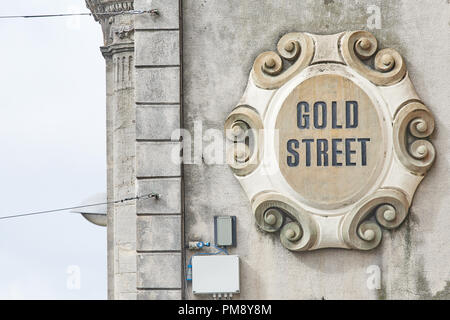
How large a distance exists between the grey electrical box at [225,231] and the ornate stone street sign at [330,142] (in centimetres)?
35

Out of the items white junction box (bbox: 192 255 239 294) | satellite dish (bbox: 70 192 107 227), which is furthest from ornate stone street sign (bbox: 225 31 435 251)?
satellite dish (bbox: 70 192 107 227)

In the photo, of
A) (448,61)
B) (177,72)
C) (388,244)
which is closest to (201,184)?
(177,72)

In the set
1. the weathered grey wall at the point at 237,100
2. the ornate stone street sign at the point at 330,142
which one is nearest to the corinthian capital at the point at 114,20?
the weathered grey wall at the point at 237,100

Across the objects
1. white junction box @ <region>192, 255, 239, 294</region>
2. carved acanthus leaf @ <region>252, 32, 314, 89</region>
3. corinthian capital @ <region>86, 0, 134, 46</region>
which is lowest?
white junction box @ <region>192, 255, 239, 294</region>

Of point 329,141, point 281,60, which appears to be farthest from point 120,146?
point 329,141

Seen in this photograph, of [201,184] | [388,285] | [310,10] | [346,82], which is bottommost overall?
[388,285]

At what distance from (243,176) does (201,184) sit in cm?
55

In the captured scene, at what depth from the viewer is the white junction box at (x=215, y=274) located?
1436cm

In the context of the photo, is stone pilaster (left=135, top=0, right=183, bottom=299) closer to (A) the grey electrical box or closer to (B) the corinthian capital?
(A) the grey electrical box

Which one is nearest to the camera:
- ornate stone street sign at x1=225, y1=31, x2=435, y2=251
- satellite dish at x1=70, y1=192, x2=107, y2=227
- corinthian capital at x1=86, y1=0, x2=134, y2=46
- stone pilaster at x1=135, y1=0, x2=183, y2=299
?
ornate stone street sign at x1=225, y1=31, x2=435, y2=251

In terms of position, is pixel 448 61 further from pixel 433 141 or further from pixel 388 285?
pixel 388 285

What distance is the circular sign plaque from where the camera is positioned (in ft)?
46.8

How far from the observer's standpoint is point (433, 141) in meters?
14.3

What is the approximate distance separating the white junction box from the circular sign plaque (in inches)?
49.5
